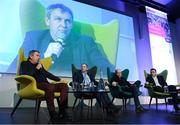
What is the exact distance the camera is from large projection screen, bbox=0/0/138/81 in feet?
15.9

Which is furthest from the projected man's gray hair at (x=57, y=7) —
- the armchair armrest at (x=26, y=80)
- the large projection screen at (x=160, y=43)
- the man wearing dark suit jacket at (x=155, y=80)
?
the large projection screen at (x=160, y=43)

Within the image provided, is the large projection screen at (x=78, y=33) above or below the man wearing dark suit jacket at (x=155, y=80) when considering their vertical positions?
above

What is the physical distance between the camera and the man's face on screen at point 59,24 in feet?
18.2

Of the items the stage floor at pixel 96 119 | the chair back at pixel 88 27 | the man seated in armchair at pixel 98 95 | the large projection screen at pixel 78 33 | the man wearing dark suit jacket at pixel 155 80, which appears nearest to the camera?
the stage floor at pixel 96 119

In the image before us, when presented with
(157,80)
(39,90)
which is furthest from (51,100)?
(157,80)

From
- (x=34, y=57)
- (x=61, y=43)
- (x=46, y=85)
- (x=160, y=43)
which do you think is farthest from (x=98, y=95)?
(x=160, y=43)

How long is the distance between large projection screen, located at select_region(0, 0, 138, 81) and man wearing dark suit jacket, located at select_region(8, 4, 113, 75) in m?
0.02

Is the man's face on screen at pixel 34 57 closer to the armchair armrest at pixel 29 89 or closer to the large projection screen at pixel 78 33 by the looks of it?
the armchair armrest at pixel 29 89

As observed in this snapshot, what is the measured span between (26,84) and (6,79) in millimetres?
1710

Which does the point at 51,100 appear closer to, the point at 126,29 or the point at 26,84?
the point at 26,84

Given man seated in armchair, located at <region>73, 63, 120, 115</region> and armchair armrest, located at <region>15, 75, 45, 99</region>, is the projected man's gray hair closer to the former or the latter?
man seated in armchair, located at <region>73, 63, 120, 115</region>

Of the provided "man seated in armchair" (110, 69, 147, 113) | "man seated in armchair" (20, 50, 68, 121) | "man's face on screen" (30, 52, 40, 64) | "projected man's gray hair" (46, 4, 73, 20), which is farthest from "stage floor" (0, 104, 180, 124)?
"projected man's gray hair" (46, 4, 73, 20)

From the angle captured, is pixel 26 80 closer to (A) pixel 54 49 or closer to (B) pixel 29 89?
(B) pixel 29 89

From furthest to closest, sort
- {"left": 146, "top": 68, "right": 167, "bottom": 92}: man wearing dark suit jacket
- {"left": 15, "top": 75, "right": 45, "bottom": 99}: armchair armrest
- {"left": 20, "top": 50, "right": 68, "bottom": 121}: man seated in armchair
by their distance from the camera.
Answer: {"left": 146, "top": 68, "right": 167, "bottom": 92}: man wearing dark suit jacket, {"left": 15, "top": 75, "right": 45, "bottom": 99}: armchair armrest, {"left": 20, "top": 50, "right": 68, "bottom": 121}: man seated in armchair
